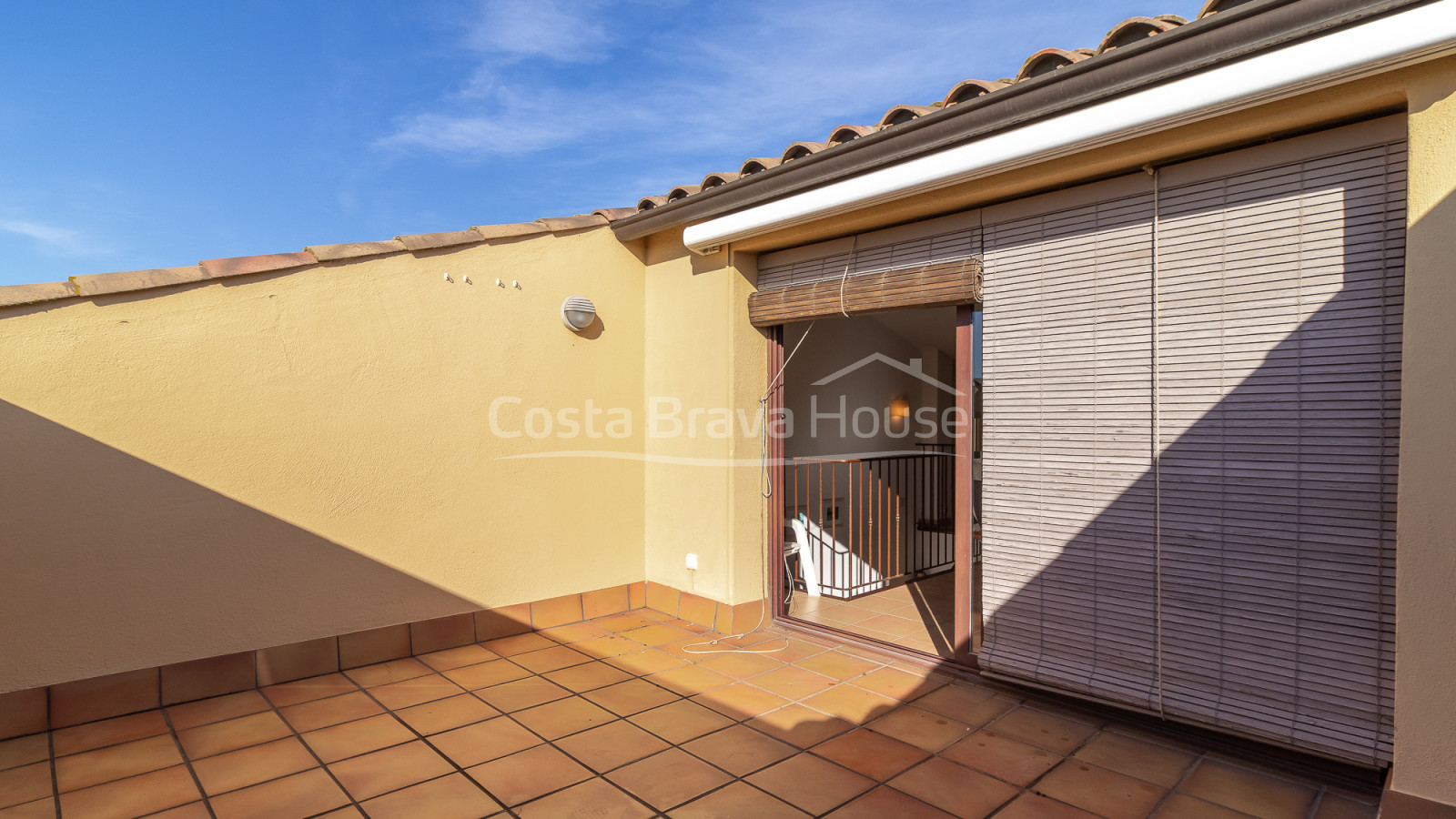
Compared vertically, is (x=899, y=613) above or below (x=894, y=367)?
below

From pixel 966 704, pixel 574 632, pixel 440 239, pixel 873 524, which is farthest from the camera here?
pixel 873 524

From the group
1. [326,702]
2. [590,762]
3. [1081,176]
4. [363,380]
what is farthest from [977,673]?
[363,380]

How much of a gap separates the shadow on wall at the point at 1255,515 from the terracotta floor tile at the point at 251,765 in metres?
3.37

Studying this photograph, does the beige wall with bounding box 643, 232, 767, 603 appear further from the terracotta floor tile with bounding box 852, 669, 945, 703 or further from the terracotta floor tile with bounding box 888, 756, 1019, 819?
the terracotta floor tile with bounding box 888, 756, 1019, 819

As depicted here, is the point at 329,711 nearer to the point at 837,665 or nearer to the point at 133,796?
the point at 133,796

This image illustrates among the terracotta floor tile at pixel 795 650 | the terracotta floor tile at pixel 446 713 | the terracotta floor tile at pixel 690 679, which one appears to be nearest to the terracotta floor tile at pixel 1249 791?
the terracotta floor tile at pixel 795 650

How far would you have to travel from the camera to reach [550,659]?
13.8 feet

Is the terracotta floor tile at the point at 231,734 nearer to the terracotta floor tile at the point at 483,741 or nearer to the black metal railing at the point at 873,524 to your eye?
the terracotta floor tile at the point at 483,741

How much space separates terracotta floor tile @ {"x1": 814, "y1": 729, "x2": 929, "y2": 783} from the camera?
9.23ft

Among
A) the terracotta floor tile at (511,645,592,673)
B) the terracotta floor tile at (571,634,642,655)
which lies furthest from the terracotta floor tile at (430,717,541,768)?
the terracotta floor tile at (571,634,642,655)

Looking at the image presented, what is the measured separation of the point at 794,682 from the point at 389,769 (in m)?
2.03

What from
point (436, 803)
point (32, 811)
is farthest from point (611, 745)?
point (32, 811)

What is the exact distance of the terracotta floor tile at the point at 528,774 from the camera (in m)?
2.63

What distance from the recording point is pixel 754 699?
3547 mm
